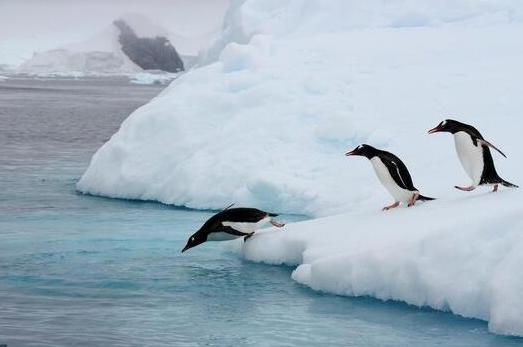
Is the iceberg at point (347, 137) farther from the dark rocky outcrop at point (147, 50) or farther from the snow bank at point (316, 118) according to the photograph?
the dark rocky outcrop at point (147, 50)

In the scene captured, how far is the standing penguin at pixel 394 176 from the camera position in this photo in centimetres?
1087

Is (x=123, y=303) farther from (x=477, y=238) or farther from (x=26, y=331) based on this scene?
(x=477, y=238)

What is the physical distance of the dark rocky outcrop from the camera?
141m

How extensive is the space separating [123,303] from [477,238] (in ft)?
10.00

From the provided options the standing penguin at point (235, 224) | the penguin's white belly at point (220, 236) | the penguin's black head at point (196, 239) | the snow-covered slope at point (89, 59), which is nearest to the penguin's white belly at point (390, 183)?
the standing penguin at point (235, 224)

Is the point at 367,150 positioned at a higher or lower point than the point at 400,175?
higher

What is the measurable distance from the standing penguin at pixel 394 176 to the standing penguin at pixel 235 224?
117 centimetres

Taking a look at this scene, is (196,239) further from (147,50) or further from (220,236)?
(147,50)

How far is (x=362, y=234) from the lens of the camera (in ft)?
33.3

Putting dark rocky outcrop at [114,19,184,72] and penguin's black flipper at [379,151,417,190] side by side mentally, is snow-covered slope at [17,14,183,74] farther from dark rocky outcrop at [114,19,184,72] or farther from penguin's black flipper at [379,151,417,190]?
penguin's black flipper at [379,151,417,190]

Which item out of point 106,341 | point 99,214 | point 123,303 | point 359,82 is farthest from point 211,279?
point 359,82

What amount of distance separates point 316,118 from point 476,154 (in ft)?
19.6

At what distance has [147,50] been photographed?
5536 inches

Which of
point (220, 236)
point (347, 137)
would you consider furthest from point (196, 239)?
point (347, 137)
